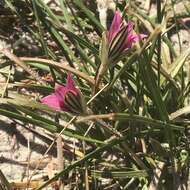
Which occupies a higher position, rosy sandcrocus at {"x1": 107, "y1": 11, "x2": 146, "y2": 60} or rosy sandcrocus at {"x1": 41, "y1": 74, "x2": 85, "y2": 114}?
rosy sandcrocus at {"x1": 107, "y1": 11, "x2": 146, "y2": 60}

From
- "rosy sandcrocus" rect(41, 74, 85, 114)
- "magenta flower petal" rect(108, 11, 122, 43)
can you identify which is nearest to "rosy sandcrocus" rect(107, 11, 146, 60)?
"magenta flower petal" rect(108, 11, 122, 43)

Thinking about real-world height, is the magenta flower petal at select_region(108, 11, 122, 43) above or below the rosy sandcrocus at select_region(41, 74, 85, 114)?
above

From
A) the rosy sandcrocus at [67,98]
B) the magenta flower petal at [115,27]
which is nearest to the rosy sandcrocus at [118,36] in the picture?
the magenta flower petal at [115,27]

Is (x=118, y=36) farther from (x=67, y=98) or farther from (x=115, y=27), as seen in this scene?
(x=67, y=98)

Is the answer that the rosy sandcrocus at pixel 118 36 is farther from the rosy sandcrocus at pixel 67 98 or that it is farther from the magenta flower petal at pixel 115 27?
the rosy sandcrocus at pixel 67 98

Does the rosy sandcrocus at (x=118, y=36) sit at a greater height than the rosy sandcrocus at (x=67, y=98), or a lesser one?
greater

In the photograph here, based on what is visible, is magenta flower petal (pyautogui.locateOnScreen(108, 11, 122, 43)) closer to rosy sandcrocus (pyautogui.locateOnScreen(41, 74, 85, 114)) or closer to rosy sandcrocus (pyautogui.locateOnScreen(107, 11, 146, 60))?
rosy sandcrocus (pyautogui.locateOnScreen(107, 11, 146, 60))

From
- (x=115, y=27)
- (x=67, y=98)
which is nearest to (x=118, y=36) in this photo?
(x=115, y=27)

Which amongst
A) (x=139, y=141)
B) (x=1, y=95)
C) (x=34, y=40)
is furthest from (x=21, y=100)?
(x=34, y=40)

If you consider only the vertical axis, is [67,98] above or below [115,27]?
below
